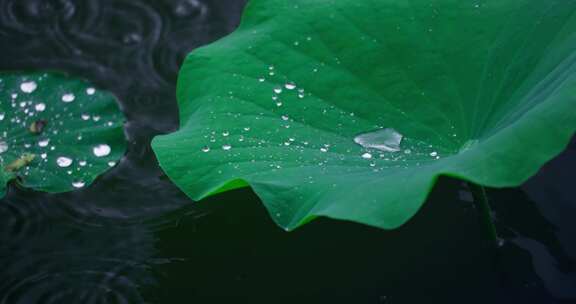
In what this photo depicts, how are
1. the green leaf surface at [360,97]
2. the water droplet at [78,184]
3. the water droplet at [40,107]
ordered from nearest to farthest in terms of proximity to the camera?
the green leaf surface at [360,97]
the water droplet at [78,184]
the water droplet at [40,107]

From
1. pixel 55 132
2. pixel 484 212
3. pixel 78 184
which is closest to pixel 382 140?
pixel 484 212

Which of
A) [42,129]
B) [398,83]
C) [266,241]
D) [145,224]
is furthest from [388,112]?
[42,129]

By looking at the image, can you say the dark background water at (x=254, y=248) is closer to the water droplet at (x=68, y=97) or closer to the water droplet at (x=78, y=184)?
the water droplet at (x=78, y=184)

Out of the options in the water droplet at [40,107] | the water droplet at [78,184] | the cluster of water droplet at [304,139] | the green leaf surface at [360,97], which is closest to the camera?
the green leaf surface at [360,97]

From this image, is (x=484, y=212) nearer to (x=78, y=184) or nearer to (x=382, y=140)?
(x=382, y=140)

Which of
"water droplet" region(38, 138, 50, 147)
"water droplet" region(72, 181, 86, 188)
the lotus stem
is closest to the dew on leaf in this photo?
"water droplet" region(38, 138, 50, 147)

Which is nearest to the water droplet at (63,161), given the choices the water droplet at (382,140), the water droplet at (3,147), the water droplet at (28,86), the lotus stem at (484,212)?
the water droplet at (3,147)
